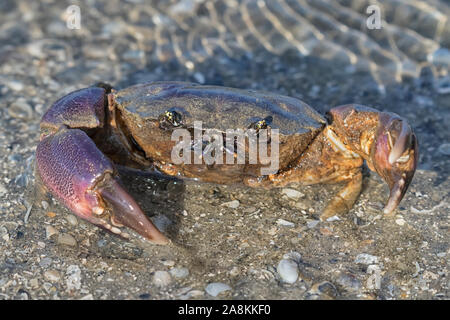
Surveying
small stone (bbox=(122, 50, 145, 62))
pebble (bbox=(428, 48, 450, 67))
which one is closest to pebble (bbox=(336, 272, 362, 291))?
pebble (bbox=(428, 48, 450, 67))

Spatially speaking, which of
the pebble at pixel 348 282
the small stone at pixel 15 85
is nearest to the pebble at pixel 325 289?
the pebble at pixel 348 282

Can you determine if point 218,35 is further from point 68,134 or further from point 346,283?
point 346,283

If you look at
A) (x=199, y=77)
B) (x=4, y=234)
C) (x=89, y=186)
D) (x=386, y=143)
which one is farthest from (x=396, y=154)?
(x=199, y=77)

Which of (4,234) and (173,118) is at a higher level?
(173,118)

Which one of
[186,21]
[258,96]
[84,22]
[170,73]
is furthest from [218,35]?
[258,96]

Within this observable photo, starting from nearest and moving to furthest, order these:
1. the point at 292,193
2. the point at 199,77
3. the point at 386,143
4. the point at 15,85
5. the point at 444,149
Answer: the point at 386,143 → the point at 292,193 → the point at 444,149 → the point at 15,85 → the point at 199,77

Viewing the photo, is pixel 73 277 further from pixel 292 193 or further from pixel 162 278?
pixel 292 193

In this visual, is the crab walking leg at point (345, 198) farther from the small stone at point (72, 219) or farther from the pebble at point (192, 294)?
the small stone at point (72, 219)
